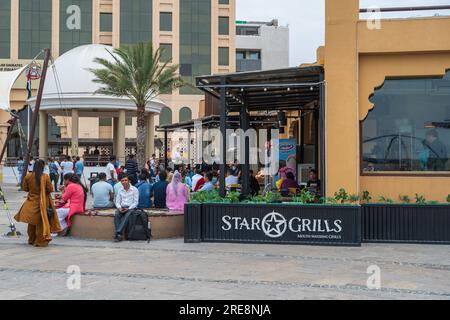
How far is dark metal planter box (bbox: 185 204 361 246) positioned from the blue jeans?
1.28 metres

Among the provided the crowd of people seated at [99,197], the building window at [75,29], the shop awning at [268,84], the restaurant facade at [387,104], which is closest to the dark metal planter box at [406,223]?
the restaurant facade at [387,104]

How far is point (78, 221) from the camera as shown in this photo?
12961 millimetres

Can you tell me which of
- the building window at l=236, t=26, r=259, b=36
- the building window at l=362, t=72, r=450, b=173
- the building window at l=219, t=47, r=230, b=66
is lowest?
the building window at l=362, t=72, r=450, b=173

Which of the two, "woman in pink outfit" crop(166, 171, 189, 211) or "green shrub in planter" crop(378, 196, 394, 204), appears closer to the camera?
"green shrub in planter" crop(378, 196, 394, 204)

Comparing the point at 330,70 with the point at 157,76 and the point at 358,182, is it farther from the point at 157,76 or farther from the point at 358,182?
the point at 157,76

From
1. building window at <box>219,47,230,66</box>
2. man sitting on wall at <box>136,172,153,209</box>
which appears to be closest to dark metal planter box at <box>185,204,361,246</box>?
man sitting on wall at <box>136,172,153,209</box>

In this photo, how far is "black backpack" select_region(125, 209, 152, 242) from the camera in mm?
12336

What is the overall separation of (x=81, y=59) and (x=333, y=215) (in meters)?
32.4

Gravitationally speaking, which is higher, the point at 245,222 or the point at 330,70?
the point at 330,70

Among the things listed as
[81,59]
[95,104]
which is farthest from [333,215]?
[81,59]

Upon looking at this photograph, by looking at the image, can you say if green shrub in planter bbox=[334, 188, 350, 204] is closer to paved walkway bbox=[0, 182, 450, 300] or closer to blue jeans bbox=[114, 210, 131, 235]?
paved walkway bbox=[0, 182, 450, 300]

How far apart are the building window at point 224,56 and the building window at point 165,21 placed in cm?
661

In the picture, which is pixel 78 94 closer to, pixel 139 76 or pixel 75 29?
pixel 139 76

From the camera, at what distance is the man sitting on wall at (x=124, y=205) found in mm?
12328
